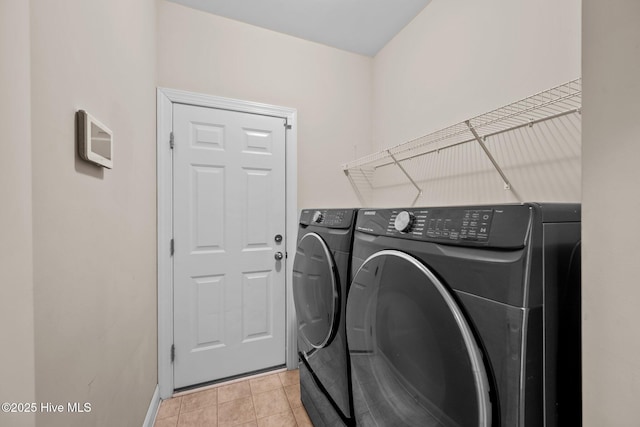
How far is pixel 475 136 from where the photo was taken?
4.23 feet

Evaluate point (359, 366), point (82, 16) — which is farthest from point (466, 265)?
point (82, 16)

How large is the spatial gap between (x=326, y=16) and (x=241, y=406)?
283cm

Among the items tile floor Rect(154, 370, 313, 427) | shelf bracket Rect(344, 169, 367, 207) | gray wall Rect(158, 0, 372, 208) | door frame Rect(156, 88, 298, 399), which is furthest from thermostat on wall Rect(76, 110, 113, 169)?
shelf bracket Rect(344, 169, 367, 207)

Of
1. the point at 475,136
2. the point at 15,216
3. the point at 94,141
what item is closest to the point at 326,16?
the point at 475,136

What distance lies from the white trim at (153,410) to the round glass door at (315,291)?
98cm

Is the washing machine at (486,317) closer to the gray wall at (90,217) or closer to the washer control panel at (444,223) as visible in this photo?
the washer control panel at (444,223)

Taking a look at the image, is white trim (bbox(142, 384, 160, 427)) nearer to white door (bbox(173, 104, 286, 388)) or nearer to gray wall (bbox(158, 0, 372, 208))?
white door (bbox(173, 104, 286, 388))

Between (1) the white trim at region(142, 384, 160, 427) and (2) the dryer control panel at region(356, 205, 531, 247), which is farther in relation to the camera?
(1) the white trim at region(142, 384, 160, 427)

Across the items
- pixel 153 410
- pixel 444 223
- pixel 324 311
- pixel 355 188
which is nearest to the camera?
pixel 444 223

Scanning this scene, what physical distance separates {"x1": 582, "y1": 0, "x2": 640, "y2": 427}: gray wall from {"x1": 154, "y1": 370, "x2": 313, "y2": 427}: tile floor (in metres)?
1.56

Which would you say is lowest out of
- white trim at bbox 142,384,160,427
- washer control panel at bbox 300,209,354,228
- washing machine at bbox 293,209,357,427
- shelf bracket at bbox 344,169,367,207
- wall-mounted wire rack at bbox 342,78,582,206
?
white trim at bbox 142,384,160,427

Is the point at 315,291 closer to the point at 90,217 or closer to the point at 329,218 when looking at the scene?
the point at 329,218

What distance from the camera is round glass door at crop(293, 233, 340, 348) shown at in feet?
3.91

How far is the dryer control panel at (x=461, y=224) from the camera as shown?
1.82 feet
